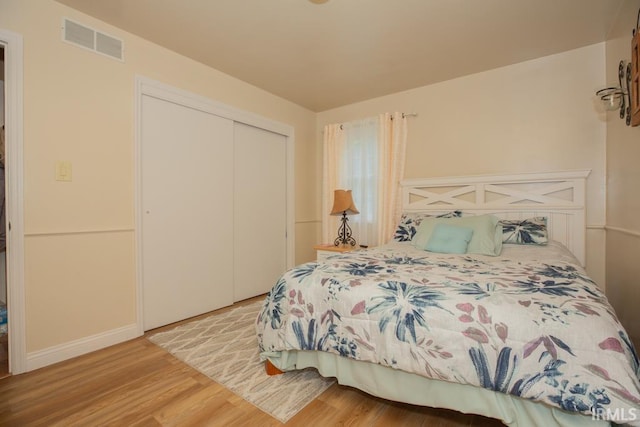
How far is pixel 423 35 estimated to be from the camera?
2.35m

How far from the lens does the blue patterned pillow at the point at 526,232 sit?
94.9 inches

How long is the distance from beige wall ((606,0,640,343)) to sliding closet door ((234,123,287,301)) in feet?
10.4

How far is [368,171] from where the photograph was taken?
12.1ft

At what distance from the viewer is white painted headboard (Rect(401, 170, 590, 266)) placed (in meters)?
2.55

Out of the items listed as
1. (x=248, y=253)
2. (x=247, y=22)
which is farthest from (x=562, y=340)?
(x=248, y=253)

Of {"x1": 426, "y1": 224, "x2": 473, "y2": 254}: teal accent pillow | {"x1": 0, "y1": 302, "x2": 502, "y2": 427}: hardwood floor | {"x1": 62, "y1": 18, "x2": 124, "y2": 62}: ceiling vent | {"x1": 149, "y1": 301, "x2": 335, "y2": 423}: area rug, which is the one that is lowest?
{"x1": 0, "y1": 302, "x2": 502, "y2": 427}: hardwood floor

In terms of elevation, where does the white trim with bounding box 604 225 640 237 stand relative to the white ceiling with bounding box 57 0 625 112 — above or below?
below

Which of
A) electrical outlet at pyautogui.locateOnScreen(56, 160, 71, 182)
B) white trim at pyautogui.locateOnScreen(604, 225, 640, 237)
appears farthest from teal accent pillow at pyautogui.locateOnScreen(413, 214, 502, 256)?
electrical outlet at pyautogui.locateOnScreen(56, 160, 71, 182)

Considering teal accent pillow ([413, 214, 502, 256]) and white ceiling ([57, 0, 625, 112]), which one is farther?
teal accent pillow ([413, 214, 502, 256])

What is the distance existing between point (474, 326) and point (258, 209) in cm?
273

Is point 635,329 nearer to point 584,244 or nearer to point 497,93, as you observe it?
point 584,244

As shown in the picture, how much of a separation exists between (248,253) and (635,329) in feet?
10.7

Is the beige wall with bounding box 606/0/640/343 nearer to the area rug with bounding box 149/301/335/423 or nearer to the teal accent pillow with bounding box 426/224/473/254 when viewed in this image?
the teal accent pillow with bounding box 426/224/473/254

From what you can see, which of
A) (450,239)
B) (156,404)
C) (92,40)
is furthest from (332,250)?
(92,40)
